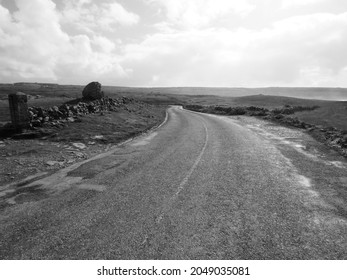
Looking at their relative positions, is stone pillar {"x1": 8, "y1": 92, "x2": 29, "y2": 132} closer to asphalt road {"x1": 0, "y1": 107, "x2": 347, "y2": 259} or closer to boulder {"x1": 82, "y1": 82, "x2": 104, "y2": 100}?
asphalt road {"x1": 0, "y1": 107, "x2": 347, "y2": 259}

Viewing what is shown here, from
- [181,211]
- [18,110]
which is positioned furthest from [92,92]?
[181,211]

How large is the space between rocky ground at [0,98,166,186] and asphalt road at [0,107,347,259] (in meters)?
1.55

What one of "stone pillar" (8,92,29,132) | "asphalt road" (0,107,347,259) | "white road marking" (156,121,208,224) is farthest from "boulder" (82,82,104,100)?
"white road marking" (156,121,208,224)

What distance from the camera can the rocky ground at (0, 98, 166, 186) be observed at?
1131cm

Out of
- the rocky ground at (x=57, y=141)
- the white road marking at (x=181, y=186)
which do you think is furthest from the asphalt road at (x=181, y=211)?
the rocky ground at (x=57, y=141)

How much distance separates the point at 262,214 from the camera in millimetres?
6758

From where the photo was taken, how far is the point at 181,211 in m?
6.90

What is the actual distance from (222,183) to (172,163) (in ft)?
10.6

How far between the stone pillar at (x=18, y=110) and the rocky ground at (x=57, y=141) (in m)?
0.72

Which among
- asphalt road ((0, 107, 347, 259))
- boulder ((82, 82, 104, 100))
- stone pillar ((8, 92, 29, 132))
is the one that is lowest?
asphalt road ((0, 107, 347, 259))

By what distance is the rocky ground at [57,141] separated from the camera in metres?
11.3

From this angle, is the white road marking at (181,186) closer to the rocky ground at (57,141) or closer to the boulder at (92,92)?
the rocky ground at (57,141)
